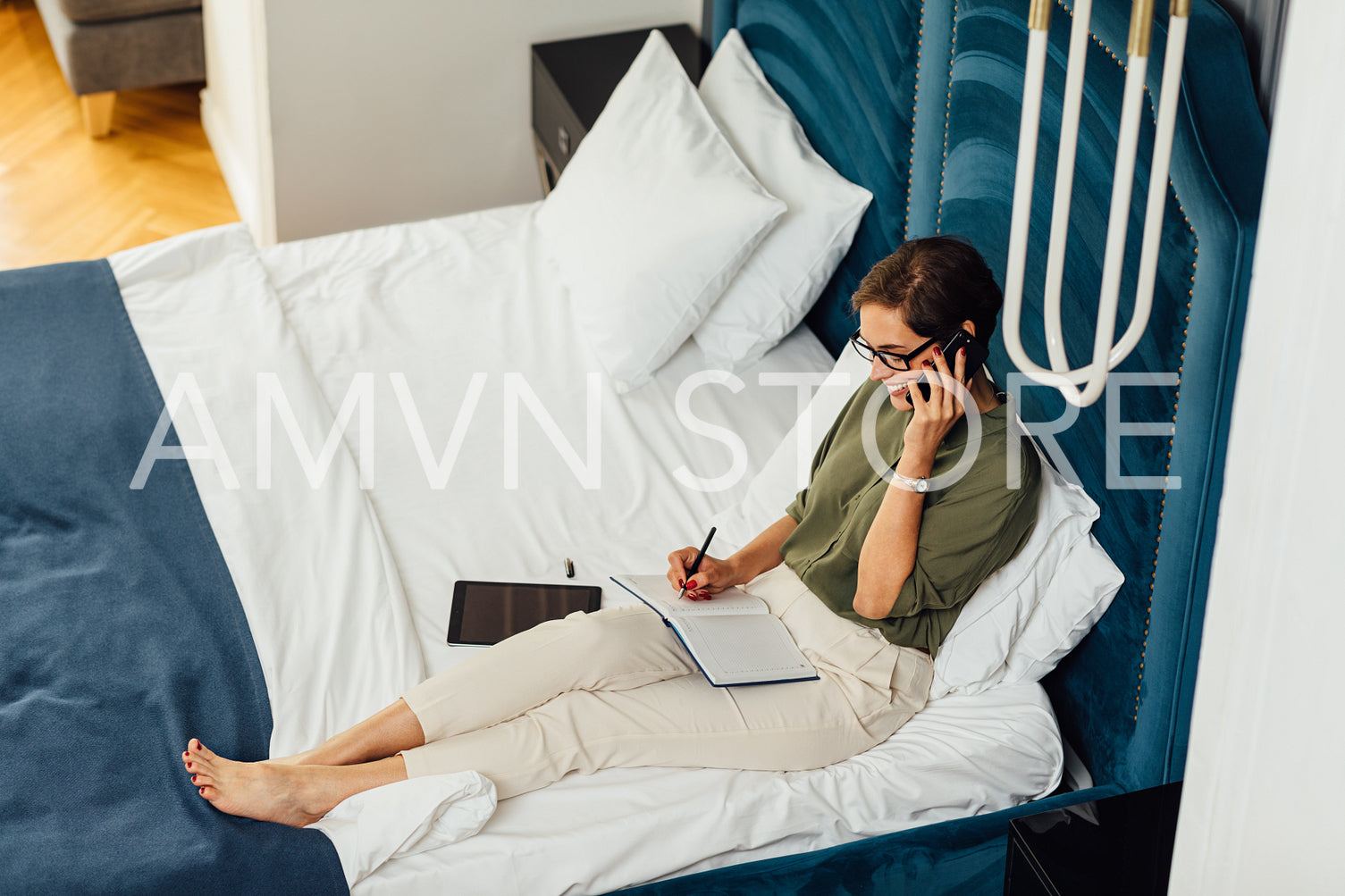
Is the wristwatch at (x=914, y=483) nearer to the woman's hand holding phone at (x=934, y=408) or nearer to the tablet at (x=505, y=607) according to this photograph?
the woman's hand holding phone at (x=934, y=408)

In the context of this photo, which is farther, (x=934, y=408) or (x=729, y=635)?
(x=729, y=635)

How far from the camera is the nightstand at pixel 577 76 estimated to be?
2.91 meters

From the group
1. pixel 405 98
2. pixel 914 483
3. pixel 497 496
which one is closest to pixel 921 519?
pixel 914 483

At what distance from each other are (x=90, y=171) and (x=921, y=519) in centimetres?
309

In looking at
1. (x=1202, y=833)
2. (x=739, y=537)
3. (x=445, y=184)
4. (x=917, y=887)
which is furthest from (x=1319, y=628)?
(x=445, y=184)

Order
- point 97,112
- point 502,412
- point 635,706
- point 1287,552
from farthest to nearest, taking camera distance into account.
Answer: point 97,112, point 502,412, point 635,706, point 1287,552

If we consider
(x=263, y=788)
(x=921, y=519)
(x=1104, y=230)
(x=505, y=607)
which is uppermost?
(x=1104, y=230)

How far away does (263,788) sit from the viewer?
1520 mm

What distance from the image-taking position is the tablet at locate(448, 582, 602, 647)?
1841 mm

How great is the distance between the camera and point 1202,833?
0.79m

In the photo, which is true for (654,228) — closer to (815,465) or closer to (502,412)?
(502,412)

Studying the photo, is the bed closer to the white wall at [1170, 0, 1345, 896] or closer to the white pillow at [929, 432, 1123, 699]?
the white pillow at [929, 432, 1123, 699]

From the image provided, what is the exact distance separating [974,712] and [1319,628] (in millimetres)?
1042

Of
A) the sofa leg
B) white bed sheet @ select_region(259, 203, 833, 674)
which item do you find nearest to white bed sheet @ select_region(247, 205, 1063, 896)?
white bed sheet @ select_region(259, 203, 833, 674)
